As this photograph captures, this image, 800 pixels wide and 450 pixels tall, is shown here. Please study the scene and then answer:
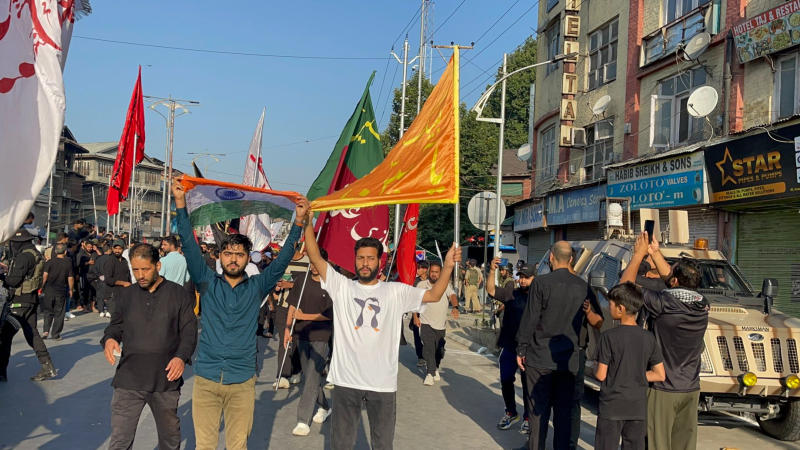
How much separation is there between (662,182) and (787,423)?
10795 millimetres

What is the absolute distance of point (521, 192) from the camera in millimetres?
46188

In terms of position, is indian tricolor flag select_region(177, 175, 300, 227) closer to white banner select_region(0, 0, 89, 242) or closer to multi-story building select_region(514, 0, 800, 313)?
white banner select_region(0, 0, 89, 242)

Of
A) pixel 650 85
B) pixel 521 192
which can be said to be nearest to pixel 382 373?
pixel 650 85

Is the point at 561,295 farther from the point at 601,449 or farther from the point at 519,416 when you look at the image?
the point at 519,416

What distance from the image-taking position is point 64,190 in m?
68.9

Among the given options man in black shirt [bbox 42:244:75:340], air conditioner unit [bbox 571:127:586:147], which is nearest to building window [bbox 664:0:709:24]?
air conditioner unit [bbox 571:127:586:147]

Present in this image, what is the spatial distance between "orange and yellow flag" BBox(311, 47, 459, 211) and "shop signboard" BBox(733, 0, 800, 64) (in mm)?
10561

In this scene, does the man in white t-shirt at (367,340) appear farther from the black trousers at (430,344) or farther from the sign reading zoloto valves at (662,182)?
the sign reading zoloto valves at (662,182)

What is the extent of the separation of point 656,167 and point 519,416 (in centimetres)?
1125

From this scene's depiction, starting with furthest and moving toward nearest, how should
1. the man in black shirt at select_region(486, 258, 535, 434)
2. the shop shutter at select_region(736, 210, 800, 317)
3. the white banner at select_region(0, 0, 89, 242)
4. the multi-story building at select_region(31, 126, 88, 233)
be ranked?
the multi-story building at select_region(31, 126, 88, 233), the shop shutter at select_region(736, 210, 800, 317), the man in black shirt at select_region(486, 258, 535, 434), the white banner at select_region(0, 0, 89, 242)

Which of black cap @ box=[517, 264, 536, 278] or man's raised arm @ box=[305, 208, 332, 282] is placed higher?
man's raised arm @ box=[305, 208, 332, 282]

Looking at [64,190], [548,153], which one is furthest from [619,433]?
[64,190]

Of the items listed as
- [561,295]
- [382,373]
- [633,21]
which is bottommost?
[382,373]

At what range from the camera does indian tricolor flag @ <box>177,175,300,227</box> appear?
5.49 m
